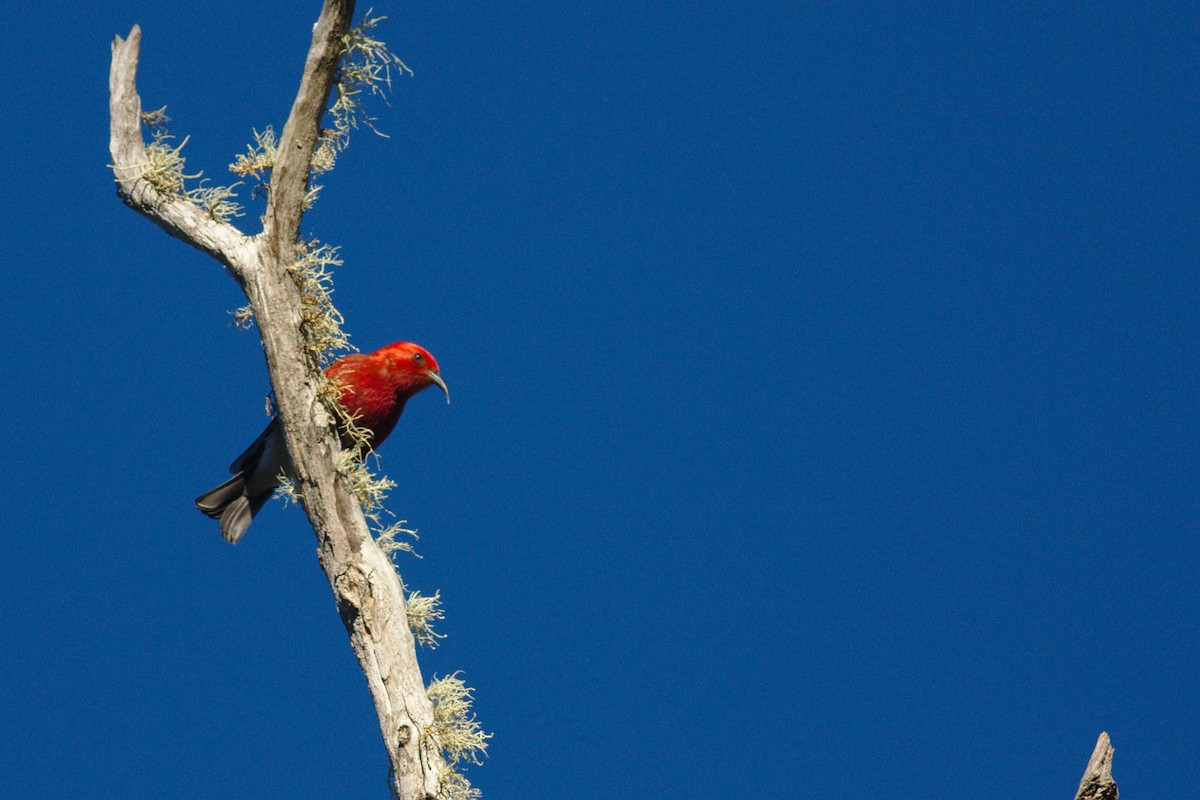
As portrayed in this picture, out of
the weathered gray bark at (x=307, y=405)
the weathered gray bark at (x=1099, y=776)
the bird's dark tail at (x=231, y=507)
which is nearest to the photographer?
the weathered gray bark at (x=1099, y=776)

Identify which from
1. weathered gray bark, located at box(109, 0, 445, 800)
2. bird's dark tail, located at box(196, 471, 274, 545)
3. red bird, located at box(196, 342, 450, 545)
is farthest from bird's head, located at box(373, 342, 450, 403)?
weathered gray bark, located at box(109, 0, 445, 800)

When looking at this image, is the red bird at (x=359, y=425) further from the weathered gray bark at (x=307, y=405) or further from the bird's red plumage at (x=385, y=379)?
the weathered gray bark at (x=307, y=405)

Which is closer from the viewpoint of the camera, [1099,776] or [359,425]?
[1099,776]

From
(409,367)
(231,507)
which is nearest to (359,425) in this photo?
(409,367)

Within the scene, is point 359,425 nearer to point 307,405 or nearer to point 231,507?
point 231,507

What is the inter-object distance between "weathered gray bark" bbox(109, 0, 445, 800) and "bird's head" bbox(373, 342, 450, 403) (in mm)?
1178

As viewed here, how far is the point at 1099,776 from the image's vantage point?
308 centimetres

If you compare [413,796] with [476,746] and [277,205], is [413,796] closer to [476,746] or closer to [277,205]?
[476,746]

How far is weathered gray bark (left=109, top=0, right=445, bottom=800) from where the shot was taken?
347cm

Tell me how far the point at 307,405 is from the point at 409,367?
1296 mm

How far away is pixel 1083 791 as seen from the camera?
122 inches

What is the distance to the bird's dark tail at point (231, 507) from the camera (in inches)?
186

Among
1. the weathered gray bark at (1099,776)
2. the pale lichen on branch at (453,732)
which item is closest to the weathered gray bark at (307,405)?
the pale lichen on branch at (453,732)

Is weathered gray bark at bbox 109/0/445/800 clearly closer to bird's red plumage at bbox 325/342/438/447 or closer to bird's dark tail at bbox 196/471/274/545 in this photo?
bird's red plumage at bbox 325/342/438/447
